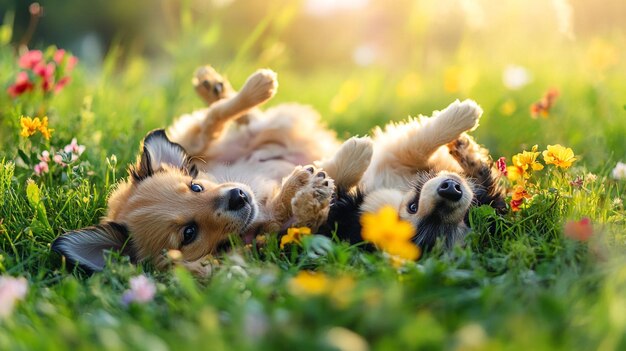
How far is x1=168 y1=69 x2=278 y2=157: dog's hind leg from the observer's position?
3994mm

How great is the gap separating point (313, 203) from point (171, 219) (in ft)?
2.15

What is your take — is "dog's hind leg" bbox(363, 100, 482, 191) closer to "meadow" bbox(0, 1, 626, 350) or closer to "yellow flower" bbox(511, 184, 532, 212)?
"meadow" bbox(0, 1, 626, 350)

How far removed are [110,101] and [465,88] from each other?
280cm

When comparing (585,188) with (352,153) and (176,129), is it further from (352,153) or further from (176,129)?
(176,129)

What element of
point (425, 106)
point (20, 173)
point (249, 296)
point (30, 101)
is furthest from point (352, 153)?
point (425, 106)

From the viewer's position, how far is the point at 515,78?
5633 millimetres

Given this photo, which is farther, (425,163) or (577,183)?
(425,163)

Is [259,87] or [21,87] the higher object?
[259,87]

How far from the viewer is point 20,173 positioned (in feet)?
11.8

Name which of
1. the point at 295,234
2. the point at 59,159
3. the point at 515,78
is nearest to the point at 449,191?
the point at 295,234

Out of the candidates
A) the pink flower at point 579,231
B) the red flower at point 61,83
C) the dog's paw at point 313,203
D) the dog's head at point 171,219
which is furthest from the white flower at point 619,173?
the red flower at point 61,83

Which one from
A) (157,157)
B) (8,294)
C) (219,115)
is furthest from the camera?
(219,115)

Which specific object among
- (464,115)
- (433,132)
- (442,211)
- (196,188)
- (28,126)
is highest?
(464,115)

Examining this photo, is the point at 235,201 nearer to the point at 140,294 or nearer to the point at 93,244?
the point at 93,244
